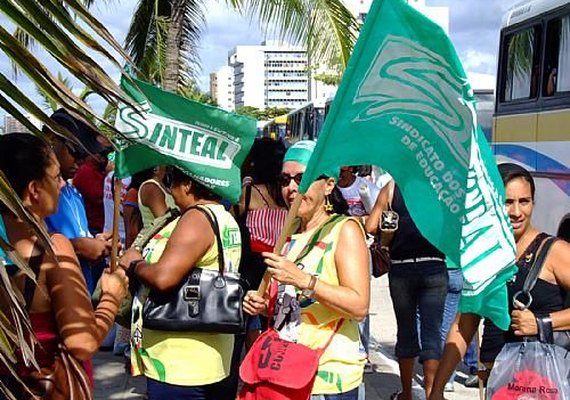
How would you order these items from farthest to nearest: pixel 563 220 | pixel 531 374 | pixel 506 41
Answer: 1. pixel 506 41
2. pixel 563 220
3. pixel 531 374

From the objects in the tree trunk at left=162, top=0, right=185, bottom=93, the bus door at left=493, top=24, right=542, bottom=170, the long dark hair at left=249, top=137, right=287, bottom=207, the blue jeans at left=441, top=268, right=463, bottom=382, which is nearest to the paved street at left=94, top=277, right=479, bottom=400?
the blue jeans at left=441, top=268, right=463, bottom=382

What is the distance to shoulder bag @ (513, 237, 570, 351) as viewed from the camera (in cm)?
306

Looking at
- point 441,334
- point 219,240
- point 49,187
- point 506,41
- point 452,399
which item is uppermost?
point 506,41

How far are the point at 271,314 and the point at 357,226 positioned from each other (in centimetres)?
50

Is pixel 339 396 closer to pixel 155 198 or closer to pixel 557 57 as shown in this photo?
pixel 155 198

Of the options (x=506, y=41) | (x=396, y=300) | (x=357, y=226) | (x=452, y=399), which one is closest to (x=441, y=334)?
(x=396, y=300)

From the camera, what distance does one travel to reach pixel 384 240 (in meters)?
5.43

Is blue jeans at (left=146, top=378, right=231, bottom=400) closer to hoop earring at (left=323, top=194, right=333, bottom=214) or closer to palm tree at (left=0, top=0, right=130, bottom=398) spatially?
hoop earring at (left=323, top=194, right=333, bottom=214)

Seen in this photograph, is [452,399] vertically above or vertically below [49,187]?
below

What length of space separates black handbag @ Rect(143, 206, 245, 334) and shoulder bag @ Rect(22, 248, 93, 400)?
889mm

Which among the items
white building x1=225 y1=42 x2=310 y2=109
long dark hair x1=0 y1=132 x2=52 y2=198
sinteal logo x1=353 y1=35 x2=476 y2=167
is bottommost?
long dark hair x1=0 y1=132 x2=52 y2=198

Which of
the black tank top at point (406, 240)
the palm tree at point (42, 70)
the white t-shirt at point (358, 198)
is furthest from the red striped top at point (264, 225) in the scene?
the palm tree at point (42, 70)

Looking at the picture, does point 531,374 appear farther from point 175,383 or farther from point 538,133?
point 538,133

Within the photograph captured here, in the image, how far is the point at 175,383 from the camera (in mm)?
3371
